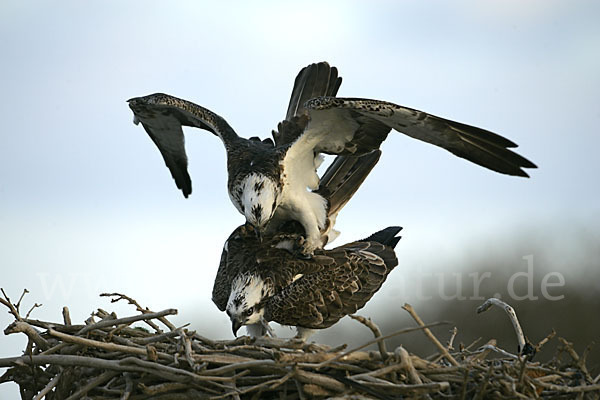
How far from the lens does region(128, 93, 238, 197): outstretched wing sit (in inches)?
261

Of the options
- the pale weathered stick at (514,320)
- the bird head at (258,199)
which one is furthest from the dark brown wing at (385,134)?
the pale weathered stick at (514,320)

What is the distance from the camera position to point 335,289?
5.99 m

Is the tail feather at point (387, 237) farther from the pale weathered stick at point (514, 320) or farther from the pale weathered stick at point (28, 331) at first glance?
the pale weathered stick at point (28, 331)

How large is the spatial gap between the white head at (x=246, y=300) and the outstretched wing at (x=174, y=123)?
48.2 inches

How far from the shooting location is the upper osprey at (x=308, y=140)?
576 centimetres

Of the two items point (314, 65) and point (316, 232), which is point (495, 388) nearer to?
point (316, 232)

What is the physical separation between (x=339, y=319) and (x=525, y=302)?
8.88m

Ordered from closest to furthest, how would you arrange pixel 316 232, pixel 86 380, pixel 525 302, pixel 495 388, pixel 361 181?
pixel 495 388, pixel 86 380, pixel 316 232, pixel 361 181, pixel 525 302

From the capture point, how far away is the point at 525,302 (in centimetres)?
1414

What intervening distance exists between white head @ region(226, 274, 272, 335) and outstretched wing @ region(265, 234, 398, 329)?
0.11 meters

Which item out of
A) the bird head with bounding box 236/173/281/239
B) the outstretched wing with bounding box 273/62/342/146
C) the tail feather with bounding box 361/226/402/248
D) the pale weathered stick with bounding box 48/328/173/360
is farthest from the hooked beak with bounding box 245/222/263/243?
the pale weathered stick with bounding box 48/328/173/360

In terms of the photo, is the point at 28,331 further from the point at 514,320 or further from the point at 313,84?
the point at 313,84

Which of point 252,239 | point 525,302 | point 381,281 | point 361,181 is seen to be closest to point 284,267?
point 252,239

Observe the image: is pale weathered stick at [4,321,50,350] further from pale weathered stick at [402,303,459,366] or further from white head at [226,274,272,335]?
pale weathered stick at [402,303,459,366]
